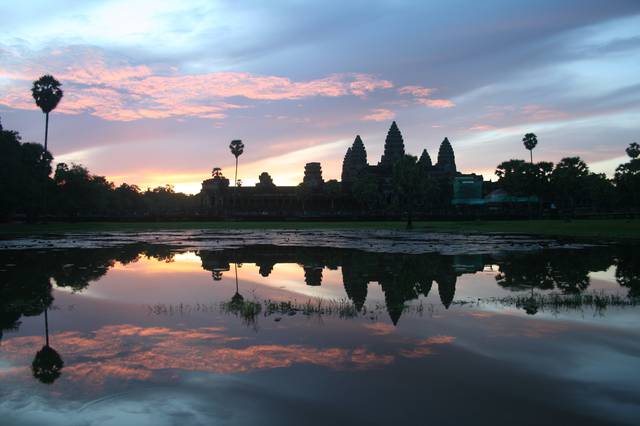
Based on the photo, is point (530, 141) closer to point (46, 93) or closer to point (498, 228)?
point (498, 228)

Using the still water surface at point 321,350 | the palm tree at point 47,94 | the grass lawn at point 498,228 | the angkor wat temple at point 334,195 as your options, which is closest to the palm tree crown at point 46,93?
the palm tree at point 47,94

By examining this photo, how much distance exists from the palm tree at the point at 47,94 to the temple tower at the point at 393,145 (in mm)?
81194

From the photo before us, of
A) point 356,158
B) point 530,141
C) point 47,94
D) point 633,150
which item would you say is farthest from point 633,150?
point 47,94

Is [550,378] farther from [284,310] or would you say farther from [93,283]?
[93,283]

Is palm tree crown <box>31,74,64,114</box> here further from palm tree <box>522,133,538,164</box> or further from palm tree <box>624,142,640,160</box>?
palm tree <box>624,142,640,160</box>

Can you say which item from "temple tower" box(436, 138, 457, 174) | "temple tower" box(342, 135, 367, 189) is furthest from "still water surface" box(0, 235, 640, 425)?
"temple tower" box(436, 138, 457, 174)

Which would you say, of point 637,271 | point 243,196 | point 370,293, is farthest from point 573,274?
point 243,196

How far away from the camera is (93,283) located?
16.4 m

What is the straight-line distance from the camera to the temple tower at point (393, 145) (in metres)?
134

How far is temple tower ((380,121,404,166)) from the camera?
5271 inches

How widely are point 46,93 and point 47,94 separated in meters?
0.17

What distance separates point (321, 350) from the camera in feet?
28.2

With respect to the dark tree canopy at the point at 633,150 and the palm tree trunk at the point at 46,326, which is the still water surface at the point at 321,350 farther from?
the dark tree canopy at the point at 633,150

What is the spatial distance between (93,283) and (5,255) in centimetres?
1263
